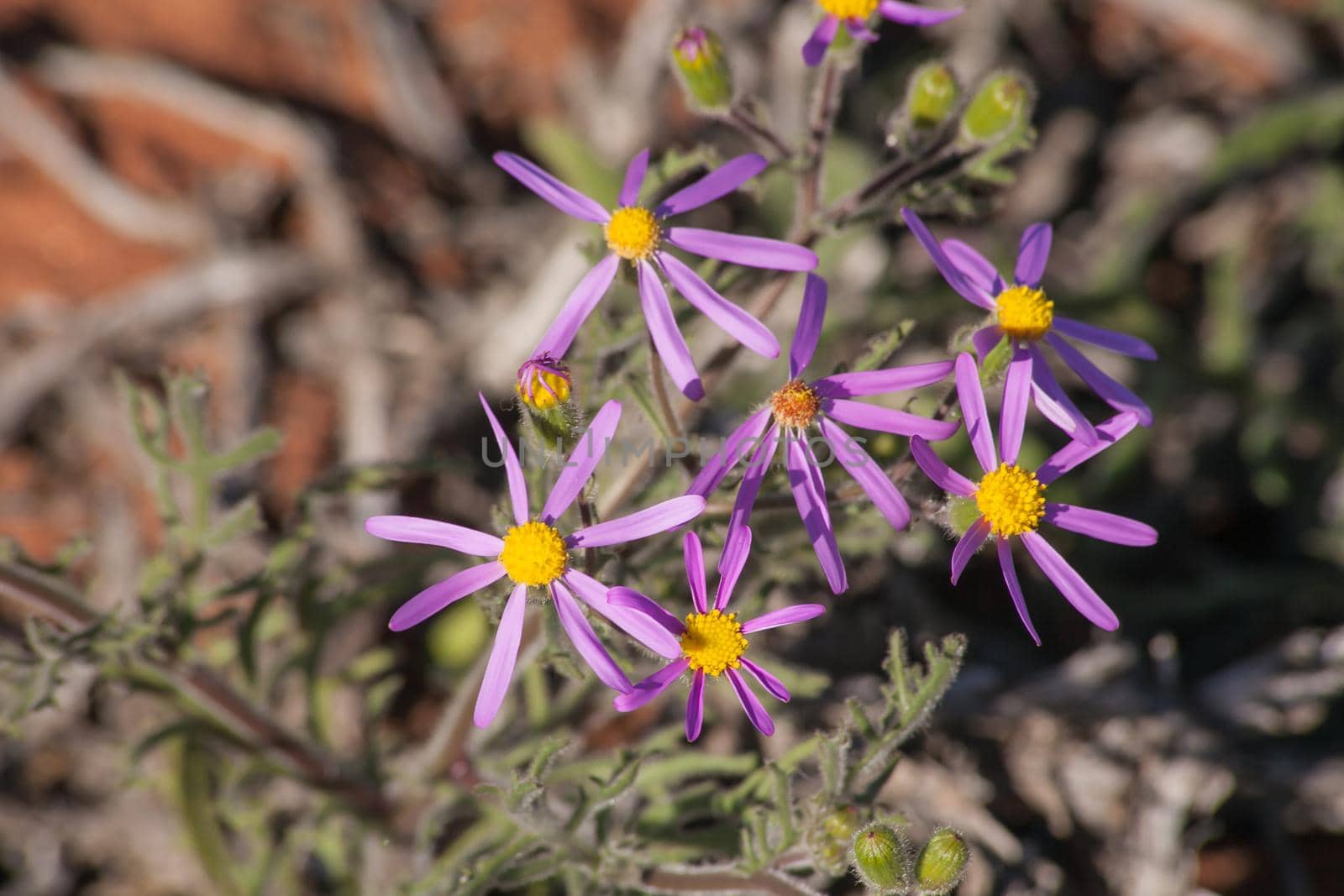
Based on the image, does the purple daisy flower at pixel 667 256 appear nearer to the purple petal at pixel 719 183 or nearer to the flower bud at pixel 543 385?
the purple petal at pixel 719 183

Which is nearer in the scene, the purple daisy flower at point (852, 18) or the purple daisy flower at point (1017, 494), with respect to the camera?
the purple daisy flower at point (1017, 494)

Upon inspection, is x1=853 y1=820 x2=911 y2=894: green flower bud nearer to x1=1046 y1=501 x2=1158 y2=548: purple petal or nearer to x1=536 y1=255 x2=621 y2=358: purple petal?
x1=1046 y1=501 x2=1158 y2=548: purple petal

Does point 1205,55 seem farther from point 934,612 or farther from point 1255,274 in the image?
point 934,612

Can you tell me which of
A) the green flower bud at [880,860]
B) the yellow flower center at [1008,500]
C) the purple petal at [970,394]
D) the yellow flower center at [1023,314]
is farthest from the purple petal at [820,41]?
the green flower bud at [880,860]

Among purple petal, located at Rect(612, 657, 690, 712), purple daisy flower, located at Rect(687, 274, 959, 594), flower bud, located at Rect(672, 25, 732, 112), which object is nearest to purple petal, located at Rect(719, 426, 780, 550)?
purple daisy flower, located at Rect(687, 274, 959, 594)

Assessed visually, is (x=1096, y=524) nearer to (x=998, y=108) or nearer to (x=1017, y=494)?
(x=1017, y=494)

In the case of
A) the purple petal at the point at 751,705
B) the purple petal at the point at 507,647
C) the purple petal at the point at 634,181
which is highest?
the purple petal at the point at 634,181
